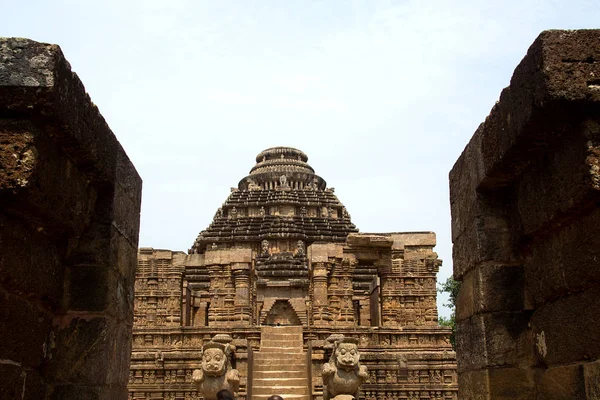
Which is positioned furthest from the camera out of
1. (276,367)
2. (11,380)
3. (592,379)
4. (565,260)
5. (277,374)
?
(276,367)

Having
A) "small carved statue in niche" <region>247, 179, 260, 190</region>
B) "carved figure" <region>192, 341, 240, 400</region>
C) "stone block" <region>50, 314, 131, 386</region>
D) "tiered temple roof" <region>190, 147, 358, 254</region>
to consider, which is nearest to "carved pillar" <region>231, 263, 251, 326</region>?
"carved figure" <region>192, 341, 240, 400</region>

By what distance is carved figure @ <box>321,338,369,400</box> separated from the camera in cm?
1229

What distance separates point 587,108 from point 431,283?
723 inches

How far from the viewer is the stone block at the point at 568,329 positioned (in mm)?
3822

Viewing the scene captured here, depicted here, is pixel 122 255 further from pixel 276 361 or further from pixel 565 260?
pixel 276 361

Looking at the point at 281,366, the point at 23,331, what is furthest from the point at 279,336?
the point at 23,331

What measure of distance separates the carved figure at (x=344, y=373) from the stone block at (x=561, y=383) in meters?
7.69

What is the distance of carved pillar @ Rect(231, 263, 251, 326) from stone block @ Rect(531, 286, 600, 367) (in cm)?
1649

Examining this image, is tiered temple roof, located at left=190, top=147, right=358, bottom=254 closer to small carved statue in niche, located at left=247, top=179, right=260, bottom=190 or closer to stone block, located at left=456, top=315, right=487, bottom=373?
small carved statue in niche, located at left=247, top=179, right=260, bottom=190

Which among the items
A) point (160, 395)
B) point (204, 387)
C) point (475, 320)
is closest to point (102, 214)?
point (475, 320)

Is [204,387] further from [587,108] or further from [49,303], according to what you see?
[587,108]

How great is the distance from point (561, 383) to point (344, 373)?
8403mm

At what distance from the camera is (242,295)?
2092 cm

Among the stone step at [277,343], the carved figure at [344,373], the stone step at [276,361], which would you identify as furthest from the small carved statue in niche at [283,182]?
the carved figure at [344,373]
